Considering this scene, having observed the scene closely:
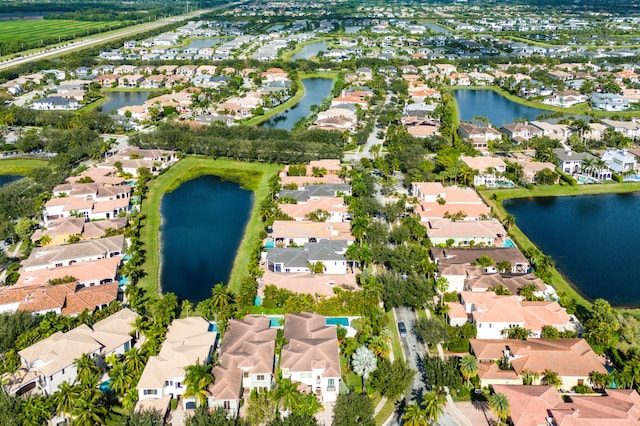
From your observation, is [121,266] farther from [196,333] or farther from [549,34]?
[549,34]

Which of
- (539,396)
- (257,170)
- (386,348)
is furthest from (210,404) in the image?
(257,170)

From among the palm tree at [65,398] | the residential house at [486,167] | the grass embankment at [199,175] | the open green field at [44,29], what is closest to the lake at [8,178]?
the grass embankment at [199,175]

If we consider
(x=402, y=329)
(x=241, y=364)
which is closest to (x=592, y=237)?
(x=402, y=329)

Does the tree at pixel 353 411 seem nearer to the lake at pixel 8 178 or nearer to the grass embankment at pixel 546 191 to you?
the grass embankment at pixel 546 191

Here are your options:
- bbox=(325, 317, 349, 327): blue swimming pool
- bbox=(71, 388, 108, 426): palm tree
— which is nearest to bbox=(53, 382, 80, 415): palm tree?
bbox=(71, 388, 108, 426): palm tree

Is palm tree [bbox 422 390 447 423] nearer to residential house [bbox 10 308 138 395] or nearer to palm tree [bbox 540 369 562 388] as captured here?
palm tree [bbox 540 369 562 388]

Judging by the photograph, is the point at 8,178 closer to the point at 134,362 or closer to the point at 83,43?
the point at 134,362
